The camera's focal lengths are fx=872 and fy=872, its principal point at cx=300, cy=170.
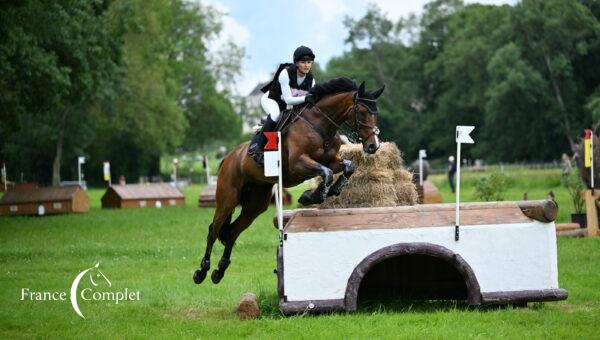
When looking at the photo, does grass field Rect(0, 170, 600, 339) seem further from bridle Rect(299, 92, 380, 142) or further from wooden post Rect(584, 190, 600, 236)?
bridle Rect(299, 92, 380, 142)

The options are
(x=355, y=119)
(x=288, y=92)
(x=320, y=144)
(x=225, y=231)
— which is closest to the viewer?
(x=355, y=119)

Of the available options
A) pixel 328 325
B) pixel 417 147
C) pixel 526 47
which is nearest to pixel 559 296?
pixel 328 325

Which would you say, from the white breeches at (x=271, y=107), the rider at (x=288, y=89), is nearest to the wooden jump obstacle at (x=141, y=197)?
the white breeches at (x=271, y=107)

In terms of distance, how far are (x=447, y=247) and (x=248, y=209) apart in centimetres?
282

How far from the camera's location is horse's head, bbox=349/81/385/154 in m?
9.01

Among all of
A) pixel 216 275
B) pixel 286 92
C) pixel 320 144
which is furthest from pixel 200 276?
pixel 286 92

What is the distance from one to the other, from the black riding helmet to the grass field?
273cm

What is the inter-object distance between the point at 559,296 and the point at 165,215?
69.1 feet

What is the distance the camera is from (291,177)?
30.7 feet

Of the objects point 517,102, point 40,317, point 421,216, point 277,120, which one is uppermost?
point 517,102

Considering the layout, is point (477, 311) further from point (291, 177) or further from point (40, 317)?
point (40, 317)

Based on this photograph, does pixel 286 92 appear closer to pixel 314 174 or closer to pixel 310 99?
pixel 310 99

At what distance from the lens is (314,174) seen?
9.02m

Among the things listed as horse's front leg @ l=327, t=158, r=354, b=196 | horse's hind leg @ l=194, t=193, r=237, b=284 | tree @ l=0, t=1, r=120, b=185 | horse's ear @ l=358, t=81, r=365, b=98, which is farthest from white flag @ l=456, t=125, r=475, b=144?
tree @ l=0, t=1, r=120, b=185
